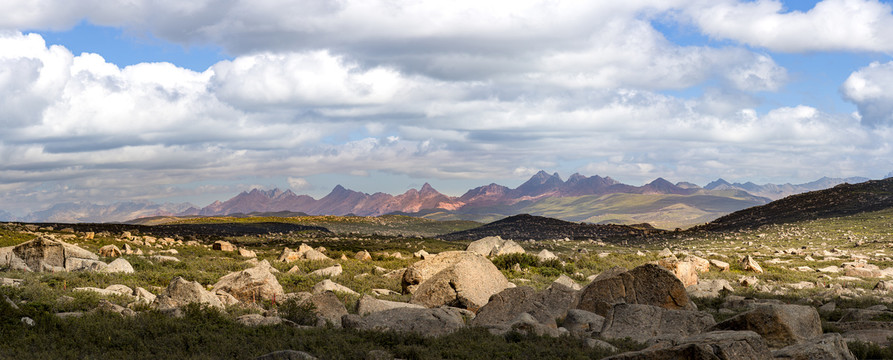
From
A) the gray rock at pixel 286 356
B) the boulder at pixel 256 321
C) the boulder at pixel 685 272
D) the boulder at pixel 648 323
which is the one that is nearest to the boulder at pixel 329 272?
the boulder at pixel 256 321

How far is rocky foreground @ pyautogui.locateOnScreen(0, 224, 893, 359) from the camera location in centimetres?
1417

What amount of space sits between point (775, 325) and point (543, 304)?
8339 mm

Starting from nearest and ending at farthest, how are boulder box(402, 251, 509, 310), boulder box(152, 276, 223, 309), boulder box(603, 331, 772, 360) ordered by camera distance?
boulder box(603, 331, 772, 360) < boulder box(152, 276, 223, 309) < boulder box(402, 251, 509, 310)

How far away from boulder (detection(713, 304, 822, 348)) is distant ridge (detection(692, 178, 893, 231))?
2819 inches

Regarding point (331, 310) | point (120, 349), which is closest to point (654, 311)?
point (331, 310)

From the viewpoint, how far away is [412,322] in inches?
686

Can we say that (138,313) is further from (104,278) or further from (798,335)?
(798,335)

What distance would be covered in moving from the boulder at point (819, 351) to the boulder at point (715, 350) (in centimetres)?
122

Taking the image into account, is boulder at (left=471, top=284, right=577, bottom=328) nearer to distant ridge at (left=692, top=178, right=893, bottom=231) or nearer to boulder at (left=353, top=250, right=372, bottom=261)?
boulder at (left=353, top=250, right=372, bottom=261)

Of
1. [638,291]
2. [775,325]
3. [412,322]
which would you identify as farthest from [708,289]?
[412,322]

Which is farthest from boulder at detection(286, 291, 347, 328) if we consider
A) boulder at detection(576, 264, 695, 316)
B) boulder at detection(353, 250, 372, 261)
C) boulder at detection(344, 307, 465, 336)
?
boulder at detection(353, 250, 372, 261)

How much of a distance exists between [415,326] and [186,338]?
6146mm

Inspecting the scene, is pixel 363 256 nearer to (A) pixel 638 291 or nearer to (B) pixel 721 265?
(A) pixel 638 291

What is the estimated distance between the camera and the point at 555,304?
21.7 meters
